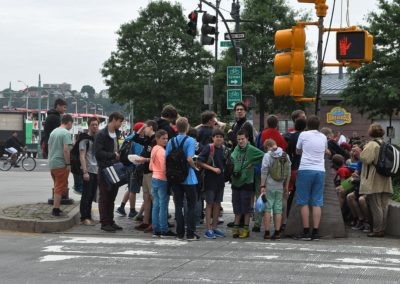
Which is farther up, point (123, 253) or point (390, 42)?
point (390, 42)

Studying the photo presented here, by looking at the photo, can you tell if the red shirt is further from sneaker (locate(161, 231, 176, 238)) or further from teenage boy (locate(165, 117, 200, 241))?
sneaker (locate(161, 231, 176, 238))

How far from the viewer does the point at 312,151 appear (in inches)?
382

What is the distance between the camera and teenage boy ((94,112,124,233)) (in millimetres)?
10141

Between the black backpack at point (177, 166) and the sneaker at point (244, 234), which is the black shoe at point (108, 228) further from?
the sneaker at point (244, 234)

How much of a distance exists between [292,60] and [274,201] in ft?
10.1

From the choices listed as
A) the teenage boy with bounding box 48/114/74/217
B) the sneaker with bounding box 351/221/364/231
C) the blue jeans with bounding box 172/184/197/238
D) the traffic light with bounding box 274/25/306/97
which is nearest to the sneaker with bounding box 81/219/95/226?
the teenage boy with bounding box 48/114/74/217

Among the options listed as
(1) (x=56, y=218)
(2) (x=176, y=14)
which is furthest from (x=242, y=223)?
(2) (x=176, y=14)

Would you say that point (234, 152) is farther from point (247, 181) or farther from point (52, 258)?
point (52, 258)

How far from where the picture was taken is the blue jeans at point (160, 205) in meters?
9.74

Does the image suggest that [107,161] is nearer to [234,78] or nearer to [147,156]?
[147,156]

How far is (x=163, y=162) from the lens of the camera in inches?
384

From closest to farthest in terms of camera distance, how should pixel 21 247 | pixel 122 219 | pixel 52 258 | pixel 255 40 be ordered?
pixel 52 258, pixel 21 247, pixel 122 219, pixel 255 40

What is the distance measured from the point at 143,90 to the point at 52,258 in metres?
37.4

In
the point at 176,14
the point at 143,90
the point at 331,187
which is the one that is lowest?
the point at 331,187
